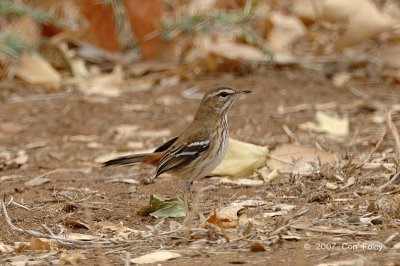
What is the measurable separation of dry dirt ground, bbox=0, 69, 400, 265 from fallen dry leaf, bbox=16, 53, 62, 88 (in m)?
0.18

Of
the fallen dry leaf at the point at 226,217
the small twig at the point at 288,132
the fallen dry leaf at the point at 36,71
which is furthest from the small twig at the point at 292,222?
the fallen dry leaf at the point at 36,71

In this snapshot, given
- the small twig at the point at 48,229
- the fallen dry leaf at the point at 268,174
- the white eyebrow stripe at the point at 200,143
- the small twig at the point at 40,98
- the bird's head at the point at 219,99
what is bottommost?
the small twig at the point at 48,229

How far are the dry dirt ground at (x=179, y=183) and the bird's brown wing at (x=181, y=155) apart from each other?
30 cm

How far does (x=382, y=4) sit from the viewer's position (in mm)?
13188

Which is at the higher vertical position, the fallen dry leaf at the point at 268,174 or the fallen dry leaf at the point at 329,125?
the fallen dry leaf at the point at 329,125

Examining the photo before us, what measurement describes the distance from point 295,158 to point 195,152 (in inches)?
42.7

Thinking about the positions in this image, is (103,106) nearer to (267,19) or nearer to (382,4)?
(267,19)

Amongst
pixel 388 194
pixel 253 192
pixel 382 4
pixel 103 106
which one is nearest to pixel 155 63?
pixel 103 106

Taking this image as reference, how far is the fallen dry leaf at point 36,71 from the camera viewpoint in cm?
1102

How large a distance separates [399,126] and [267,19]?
369 centimetres

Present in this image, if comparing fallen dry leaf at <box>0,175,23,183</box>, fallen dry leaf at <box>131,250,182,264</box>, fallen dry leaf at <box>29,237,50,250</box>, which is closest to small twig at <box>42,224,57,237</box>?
fallen dry leaf at <box>29,237,50,250</box>

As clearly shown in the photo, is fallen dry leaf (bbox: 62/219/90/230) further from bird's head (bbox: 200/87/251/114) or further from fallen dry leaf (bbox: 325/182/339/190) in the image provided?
fallen dry leaf (bbox: 325/182/339/190)

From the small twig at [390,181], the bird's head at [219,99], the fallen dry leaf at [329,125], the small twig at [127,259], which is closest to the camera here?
the small twig at [127,259]

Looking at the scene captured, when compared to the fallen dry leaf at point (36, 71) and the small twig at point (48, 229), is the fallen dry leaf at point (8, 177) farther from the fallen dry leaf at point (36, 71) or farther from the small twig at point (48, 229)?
the fallen dry leaf at point (36, 71)
